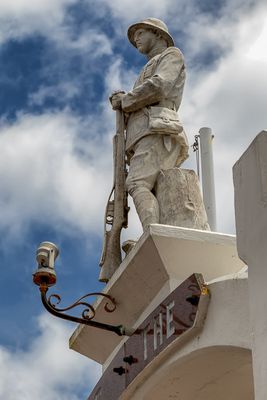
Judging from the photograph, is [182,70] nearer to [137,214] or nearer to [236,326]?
[137,214]

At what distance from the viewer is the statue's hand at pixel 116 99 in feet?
38.4

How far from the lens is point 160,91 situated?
1127 centimetres

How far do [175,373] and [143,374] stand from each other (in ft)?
1.43

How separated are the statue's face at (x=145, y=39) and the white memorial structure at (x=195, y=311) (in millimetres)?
2898

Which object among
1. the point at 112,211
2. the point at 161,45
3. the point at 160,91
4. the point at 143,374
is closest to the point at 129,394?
the point at 143,374

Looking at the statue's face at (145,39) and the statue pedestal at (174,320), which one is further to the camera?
the statue's face at (145,39)

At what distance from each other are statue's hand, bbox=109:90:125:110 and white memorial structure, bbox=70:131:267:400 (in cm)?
221

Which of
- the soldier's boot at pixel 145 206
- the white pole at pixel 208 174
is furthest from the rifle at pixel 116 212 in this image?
the white pole at pixel 208 174

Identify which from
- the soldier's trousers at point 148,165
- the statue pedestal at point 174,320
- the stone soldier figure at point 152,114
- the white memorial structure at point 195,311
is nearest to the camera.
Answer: the white memorial structure at point 195,311

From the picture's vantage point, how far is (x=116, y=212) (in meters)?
11.3

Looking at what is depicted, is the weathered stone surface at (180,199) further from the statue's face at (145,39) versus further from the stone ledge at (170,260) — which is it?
the statue's face at (145,39)

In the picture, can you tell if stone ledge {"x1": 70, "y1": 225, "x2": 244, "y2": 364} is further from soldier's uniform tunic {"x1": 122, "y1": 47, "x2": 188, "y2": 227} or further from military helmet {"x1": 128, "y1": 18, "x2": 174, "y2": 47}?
military helmet {"x1": 128, "y1": 18, "x2": 174, "y2": 47}

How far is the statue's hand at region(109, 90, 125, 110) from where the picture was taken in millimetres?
11703

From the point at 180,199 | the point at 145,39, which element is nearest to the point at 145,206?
the point at 180,199
